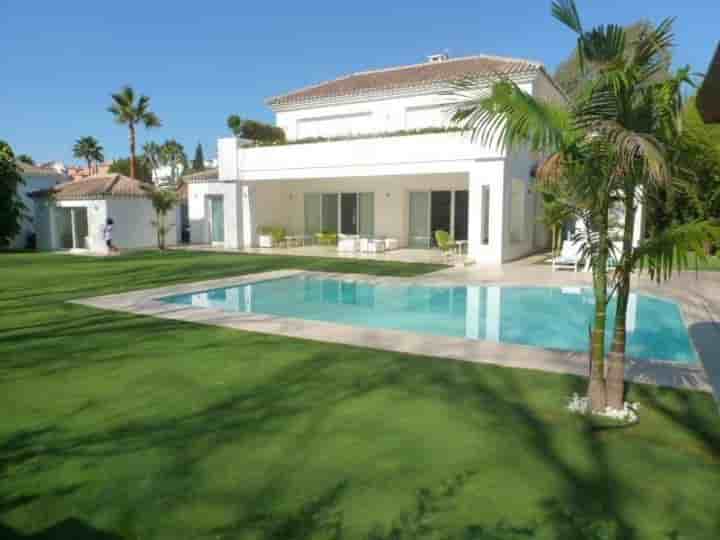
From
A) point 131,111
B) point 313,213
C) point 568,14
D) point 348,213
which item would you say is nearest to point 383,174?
point 348,213

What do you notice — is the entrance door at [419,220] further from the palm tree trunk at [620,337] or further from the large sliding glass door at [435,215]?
the palm tree trunk at [620,337]

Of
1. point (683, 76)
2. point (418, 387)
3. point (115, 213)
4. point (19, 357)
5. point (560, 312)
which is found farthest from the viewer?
point (115, 213)

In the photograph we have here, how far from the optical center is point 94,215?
2872 centimetres

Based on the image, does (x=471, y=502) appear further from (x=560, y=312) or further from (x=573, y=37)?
(x=560, y=312)

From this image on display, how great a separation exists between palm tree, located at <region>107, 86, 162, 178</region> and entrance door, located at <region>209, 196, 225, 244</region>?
51.4 feet

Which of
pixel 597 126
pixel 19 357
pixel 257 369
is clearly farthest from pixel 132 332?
pixel 597 126

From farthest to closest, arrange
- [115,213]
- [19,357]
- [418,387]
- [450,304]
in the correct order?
[115,213] < [450,304] < [19,357] < [418,387]

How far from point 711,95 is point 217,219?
29393mm

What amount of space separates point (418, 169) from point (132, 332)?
15.3m

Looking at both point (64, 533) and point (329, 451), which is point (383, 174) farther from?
point (64, 533)

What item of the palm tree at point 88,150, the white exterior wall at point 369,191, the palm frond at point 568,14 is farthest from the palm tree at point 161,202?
the palm tree at point 88,150

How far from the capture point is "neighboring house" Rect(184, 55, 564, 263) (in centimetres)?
2119

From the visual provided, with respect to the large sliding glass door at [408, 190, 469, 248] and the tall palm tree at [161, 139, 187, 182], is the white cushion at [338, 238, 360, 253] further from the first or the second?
the tall palm tree at [161, 139, 187, 182]

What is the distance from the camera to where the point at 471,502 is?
393 cm
